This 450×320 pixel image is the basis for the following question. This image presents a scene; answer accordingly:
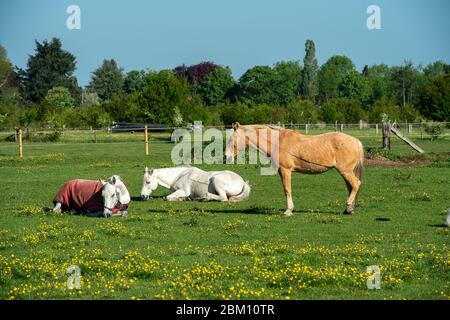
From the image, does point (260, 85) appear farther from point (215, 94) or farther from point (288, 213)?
point (288, 213)

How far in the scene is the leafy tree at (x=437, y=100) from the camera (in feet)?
206

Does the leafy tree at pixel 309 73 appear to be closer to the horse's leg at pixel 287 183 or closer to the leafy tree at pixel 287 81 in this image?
the leafy tree at pixel 287 81

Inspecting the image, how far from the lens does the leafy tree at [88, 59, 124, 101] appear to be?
113m

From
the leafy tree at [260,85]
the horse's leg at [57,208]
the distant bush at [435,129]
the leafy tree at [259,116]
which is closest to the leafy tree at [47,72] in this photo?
the leafy tree at [260,85]

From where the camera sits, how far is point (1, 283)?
9.24 meters

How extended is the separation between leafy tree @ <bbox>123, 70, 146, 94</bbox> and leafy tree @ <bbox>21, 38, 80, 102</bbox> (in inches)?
342

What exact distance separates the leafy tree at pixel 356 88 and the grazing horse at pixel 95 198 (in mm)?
99133

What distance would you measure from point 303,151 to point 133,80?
99083 mm

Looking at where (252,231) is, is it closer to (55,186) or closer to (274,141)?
(274,141)

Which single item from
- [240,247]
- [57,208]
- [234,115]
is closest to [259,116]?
[234,115]

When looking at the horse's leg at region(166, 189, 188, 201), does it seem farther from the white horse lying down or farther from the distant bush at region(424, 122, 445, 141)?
the distant bush at region(424, 122, 445, 141)

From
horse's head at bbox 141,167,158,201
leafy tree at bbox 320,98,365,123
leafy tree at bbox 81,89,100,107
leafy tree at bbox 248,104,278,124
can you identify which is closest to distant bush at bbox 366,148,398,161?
horse's head at bbox 141,167,158,201

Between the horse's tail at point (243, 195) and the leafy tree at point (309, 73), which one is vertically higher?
the leafy tree at point (309, 73)

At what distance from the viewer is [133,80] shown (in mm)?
112750
